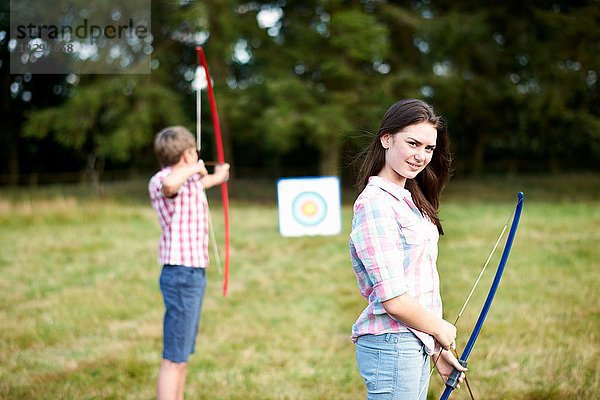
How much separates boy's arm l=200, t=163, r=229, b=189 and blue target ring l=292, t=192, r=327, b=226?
389cm

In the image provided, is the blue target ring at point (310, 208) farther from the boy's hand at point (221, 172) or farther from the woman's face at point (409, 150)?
the woman's face at point (409, 150)

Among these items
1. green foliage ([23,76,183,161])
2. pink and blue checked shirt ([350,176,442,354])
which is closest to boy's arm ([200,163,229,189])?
pink and blue checked shirt ([350,176,442,354])

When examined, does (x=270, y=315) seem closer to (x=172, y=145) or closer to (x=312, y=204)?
(x=172, y=145)

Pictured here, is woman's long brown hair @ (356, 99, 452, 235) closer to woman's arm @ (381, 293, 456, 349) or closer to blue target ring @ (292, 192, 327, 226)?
woman's arm @ (381, 293, 456, 349)

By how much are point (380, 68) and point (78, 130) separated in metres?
7.67

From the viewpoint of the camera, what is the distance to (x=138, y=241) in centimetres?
785

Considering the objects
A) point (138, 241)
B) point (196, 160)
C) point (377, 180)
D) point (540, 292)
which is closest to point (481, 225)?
point (540, 292)

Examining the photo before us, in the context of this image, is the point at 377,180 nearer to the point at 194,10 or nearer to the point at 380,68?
the point at 194,10

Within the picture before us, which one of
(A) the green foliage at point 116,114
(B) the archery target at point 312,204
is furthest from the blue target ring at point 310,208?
(A) the green foliage at point 116,114

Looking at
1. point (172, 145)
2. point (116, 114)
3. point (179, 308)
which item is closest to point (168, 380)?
point (179, 308)

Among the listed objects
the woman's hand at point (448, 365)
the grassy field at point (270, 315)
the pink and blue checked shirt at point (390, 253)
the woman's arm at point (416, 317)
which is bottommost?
the grassy field at point (270, 315)

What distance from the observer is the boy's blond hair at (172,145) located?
2.53 meters

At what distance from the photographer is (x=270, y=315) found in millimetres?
4543

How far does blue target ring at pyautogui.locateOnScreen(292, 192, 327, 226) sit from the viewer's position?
697 centimetres
